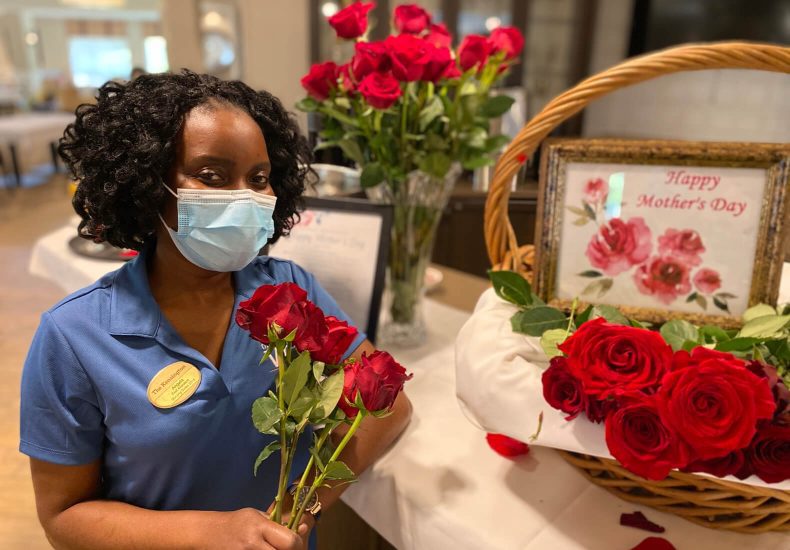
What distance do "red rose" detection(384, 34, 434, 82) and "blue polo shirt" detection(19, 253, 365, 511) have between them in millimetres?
488

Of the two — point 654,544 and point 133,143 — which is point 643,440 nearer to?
point 654,544

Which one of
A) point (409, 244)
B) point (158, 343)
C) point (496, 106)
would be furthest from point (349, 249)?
point (158, 343)

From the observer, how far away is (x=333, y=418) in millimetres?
611

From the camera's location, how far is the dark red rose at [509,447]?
862mm

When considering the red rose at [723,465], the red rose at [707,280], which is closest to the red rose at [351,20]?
the red rose at [707,280]

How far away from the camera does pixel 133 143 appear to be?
2.20ft

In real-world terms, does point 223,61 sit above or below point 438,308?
above

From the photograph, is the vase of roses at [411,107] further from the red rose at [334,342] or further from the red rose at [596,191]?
the red rose at [334,342]

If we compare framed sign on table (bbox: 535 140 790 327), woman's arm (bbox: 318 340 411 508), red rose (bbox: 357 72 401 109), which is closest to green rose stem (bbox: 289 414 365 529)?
woman's arm (bbox: 318 340 411 508)

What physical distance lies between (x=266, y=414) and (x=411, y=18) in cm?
77

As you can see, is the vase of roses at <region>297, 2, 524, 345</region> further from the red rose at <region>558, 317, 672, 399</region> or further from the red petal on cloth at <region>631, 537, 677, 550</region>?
the red petal on cloth at <region>631, 537, 677, 550</region>

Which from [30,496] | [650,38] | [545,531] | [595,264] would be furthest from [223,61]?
[545,531]

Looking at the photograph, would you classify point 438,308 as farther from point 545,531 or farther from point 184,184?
point 184,184

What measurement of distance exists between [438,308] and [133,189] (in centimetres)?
85
